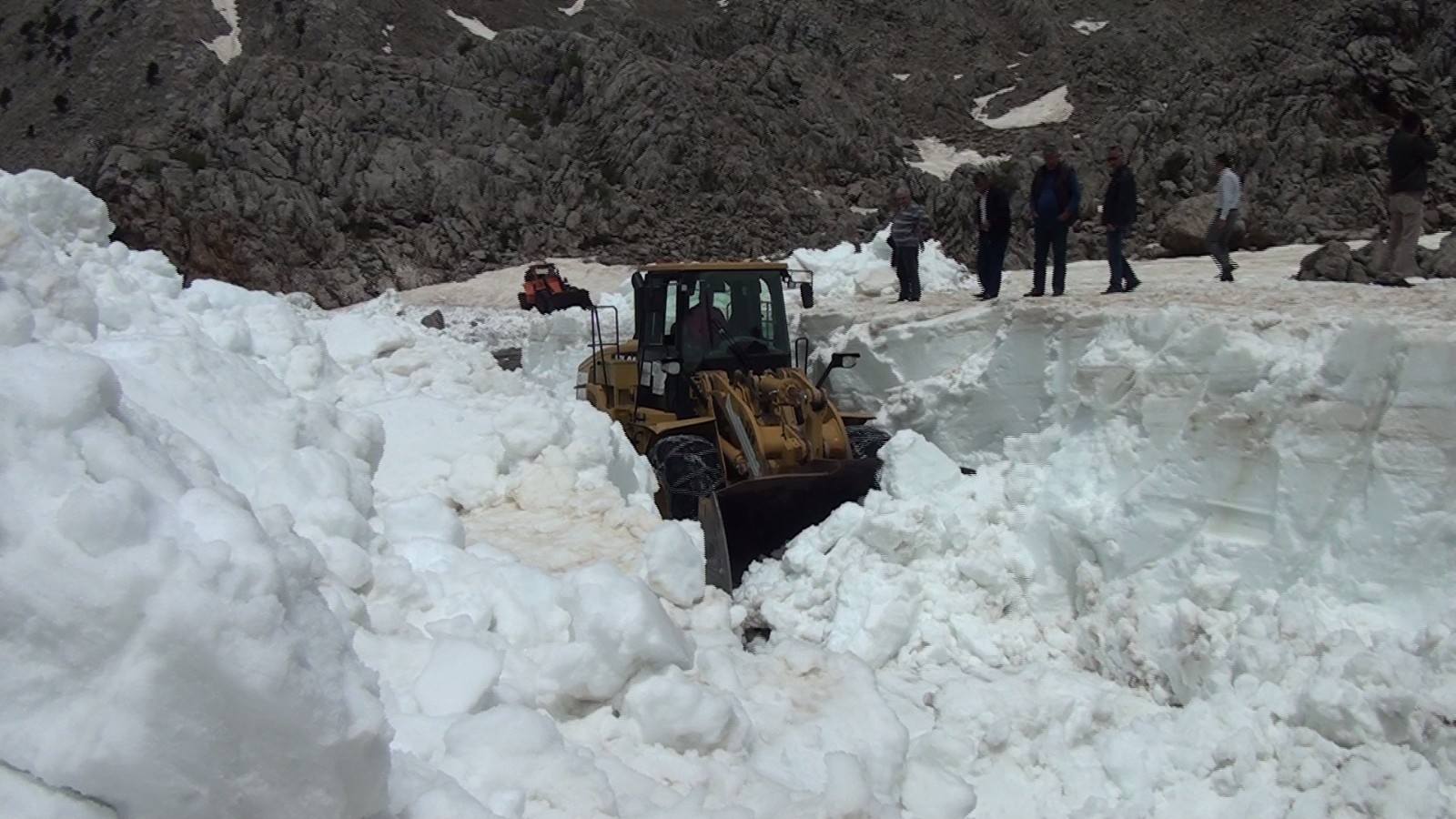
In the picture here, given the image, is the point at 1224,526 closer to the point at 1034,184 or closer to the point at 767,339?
the point at 767,339

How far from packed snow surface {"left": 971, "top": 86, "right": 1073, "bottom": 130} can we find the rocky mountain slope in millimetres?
684

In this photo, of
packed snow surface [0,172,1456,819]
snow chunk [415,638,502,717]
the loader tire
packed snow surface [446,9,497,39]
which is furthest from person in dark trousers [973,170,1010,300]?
packed snow surface [446,9,497,39]

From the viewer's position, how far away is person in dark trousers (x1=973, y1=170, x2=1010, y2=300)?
32.3 feet

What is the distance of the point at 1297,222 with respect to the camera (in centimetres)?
1577

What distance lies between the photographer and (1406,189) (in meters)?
8.29

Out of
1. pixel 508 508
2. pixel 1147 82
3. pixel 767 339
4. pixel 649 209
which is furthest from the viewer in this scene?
pixel 1147 82

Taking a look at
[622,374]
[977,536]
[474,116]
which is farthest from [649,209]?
[977,536]

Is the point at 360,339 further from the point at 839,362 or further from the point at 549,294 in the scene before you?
the point at 549,294

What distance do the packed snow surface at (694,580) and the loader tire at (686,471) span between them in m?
0.78

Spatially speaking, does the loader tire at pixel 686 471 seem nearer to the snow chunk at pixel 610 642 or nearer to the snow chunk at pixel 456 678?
the snow chunk at pixel 610 642

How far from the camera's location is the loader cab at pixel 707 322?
813 centimetres

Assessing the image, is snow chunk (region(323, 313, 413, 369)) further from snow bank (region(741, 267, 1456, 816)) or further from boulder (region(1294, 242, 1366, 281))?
boulder (region(1294, 242, 1366, 281))

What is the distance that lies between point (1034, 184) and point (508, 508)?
6.70 m

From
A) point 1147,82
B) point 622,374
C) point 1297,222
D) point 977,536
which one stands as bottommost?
point 977,536
